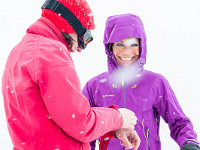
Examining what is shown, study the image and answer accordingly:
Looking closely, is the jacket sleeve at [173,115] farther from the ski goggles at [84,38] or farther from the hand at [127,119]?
the ski goggles at [84,38]

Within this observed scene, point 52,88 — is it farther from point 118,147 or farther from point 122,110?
point 118,147

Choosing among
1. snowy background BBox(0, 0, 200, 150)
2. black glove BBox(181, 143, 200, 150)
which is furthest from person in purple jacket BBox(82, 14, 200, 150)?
snowy background BBox(0, 0, 200, 150)

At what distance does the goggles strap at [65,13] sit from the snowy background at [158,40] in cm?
660

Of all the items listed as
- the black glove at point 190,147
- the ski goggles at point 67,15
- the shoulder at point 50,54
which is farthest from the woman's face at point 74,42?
the black glove at point 190,147

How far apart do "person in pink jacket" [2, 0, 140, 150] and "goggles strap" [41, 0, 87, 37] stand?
0.10 meters

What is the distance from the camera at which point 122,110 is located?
58.6 inches

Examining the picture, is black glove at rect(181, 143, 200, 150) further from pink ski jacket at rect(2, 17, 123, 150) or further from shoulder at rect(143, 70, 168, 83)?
pink ski jacket at rect(2, 17, 123, 150)

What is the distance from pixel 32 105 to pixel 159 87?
1468 mm

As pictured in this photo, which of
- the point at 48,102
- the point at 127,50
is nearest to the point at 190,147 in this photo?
the point at 127,50

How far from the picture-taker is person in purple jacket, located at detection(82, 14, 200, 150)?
2.33 metres

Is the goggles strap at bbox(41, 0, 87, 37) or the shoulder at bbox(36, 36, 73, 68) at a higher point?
the goggles strap at bbox(41, 0, 87, 37)

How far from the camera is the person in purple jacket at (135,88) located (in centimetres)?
233

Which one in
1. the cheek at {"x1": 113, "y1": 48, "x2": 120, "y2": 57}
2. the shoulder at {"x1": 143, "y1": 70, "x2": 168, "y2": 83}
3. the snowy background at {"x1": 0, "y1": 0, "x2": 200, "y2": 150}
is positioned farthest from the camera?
the snowy background at {"x1": 0, "y1": 0, "x2": 200, "y2": 150}

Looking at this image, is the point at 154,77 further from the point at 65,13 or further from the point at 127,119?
the point at 65,13
